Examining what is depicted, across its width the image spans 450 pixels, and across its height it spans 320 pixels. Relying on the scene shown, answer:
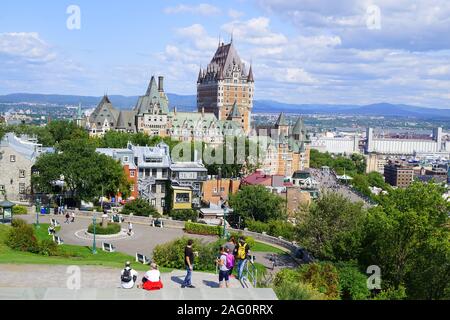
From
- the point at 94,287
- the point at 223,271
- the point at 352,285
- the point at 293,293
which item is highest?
the point at 223,271

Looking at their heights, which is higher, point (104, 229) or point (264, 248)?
point (104, 229)

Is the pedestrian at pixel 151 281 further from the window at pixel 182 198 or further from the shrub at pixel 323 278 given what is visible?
the window at pixel 182 198

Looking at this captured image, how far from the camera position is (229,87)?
130 m

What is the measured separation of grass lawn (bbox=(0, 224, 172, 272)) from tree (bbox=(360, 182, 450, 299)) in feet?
40.1

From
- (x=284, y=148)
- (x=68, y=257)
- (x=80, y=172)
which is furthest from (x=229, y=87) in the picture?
(x=68, y=257)

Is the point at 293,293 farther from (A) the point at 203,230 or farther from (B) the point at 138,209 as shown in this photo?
(B) the point at 138,209

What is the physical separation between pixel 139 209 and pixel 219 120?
7348 cm

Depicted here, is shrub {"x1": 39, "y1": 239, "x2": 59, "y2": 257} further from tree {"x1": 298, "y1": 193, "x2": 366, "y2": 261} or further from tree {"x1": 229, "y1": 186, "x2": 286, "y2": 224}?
tree {"x1": 229, "y1": 186, "x2": 286, "y2": 224}

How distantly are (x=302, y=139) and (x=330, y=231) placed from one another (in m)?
82.3

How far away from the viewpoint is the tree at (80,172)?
148ft

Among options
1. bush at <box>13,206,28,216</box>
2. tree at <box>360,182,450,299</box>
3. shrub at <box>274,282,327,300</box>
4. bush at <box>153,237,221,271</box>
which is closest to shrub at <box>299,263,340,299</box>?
tree at <box>360,182,450,299</box>

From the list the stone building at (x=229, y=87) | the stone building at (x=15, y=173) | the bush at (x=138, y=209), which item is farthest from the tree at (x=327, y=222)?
the stone building at (x=229, y=87)
